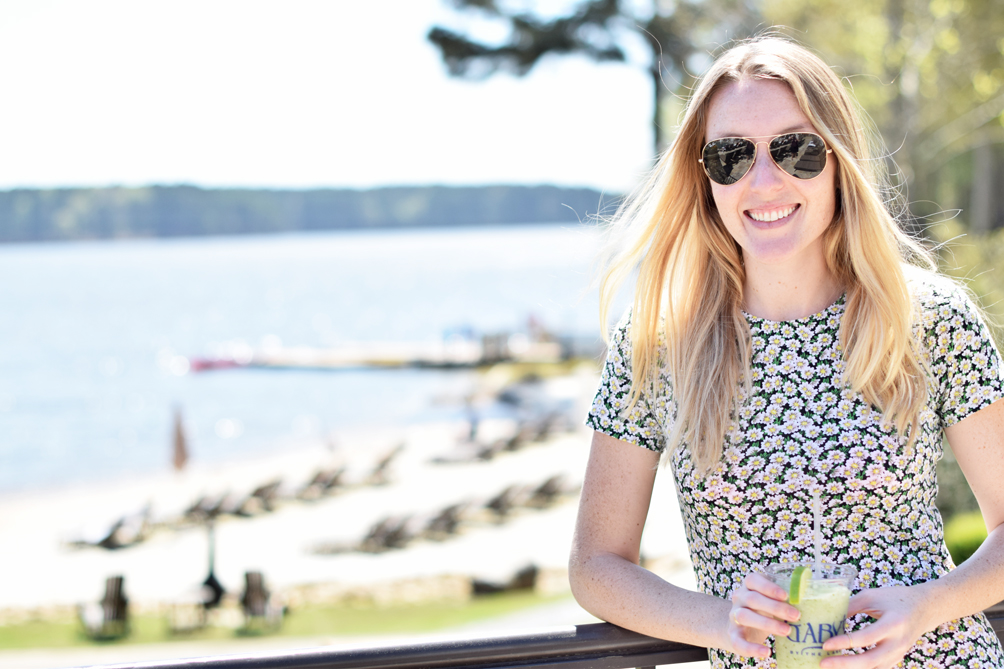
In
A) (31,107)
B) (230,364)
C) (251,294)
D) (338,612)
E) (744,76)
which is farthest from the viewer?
(251,294)

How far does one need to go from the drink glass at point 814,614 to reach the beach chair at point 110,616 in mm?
10937

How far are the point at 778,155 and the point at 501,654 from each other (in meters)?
0.90

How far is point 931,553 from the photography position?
1.38m

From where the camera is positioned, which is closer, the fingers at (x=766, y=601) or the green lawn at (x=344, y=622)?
the fingers at (x=766, y=601)

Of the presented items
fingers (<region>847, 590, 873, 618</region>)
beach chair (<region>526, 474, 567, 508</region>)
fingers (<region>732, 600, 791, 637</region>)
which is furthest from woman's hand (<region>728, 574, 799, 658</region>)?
beach chair (<region>526, 474, 567, 508</region>)

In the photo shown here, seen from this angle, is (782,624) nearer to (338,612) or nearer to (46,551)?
(338,612)

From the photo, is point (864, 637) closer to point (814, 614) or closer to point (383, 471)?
point (814, 614)

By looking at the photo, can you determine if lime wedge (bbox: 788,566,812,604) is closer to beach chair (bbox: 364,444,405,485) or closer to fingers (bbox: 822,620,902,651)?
fingers (bbox: 822,620,902,651)

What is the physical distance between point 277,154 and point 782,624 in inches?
3601

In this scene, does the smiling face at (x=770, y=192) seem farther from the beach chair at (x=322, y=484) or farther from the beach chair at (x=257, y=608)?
the beach chair at (x=322, y=484)

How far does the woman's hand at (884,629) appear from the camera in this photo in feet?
3.79

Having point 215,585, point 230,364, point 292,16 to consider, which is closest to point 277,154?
point 292,16

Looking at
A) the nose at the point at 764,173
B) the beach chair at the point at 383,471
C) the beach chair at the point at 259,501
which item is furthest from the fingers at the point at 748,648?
the beach chair at the point at 383,471

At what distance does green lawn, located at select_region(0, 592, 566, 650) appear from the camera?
33.4 ft
